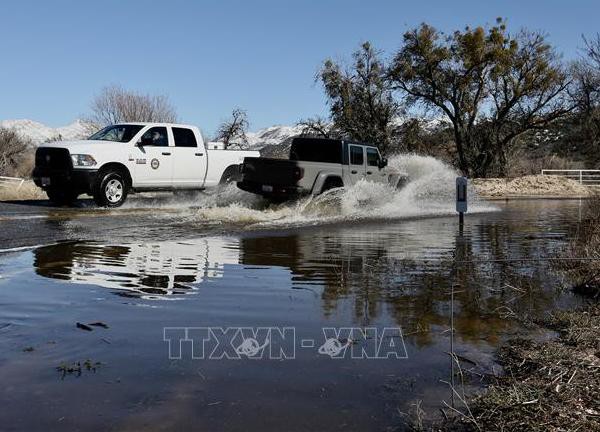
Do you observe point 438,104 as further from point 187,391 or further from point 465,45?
point 187,391

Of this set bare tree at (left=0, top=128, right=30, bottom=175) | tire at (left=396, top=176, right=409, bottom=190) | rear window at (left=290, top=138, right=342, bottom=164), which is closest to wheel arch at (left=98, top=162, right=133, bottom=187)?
rear window at (left=290, top=138, right=342, bottom=164)

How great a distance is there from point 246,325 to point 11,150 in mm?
39701

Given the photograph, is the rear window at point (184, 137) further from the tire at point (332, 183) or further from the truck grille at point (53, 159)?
the tire at point (332, 183)

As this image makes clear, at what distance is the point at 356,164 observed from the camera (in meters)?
15.9

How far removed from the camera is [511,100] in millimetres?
35625

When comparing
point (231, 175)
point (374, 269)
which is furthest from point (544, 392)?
point (231, 175)

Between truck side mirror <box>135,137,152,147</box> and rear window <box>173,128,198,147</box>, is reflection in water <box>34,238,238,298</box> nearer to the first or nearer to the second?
truck side mirror <box>135,137,152,147</box>

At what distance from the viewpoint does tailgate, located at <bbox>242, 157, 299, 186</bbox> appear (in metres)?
14.2

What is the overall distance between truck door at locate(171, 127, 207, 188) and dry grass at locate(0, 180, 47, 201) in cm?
635

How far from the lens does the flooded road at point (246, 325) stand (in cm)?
326

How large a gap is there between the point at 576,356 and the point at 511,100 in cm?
3436

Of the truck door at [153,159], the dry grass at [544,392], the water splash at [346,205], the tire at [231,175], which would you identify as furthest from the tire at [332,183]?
the dry grass at [544,392]

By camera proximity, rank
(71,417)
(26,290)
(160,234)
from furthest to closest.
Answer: (160,234) → (26,290) → (71,417)

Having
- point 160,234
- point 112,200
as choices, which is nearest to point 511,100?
point 112,200
